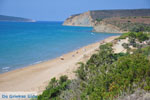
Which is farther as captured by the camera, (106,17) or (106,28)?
(106,17)

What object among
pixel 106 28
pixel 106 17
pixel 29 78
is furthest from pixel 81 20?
pixel 29 78

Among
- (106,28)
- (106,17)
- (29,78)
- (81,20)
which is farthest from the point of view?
(81,20)

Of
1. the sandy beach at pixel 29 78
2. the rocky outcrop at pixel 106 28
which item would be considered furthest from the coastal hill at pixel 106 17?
the sandy beach at pixel 29 78

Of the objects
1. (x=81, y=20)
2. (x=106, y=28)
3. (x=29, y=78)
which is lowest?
(x=29, y=78)

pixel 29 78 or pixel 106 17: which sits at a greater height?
pixel 106 17

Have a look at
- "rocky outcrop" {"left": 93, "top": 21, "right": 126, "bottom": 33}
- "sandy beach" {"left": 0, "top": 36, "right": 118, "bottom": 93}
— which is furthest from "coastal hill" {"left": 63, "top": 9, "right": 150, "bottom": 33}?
"sandy beach" {"left": 0, "top": 36, "right": 118, "bottom": 93}

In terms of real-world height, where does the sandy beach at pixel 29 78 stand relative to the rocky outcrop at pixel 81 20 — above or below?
below

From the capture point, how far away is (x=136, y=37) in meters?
24.2

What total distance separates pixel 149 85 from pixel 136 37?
68.7ft

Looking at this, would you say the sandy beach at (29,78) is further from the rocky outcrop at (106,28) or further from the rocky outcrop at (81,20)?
the rocky outcrop at (81,20)

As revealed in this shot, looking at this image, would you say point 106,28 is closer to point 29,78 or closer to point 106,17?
point 106,17

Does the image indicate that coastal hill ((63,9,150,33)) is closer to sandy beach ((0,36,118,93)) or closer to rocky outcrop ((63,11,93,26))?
rocky outcrop ((63,11,93,26))

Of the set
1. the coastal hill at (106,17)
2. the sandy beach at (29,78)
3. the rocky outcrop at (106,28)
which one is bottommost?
the sandy beach at (29,78)

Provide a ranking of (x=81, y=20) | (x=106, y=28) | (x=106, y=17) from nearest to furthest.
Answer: (x=106, y=28) → (x=106, y=17) → (x=81, y=20)
